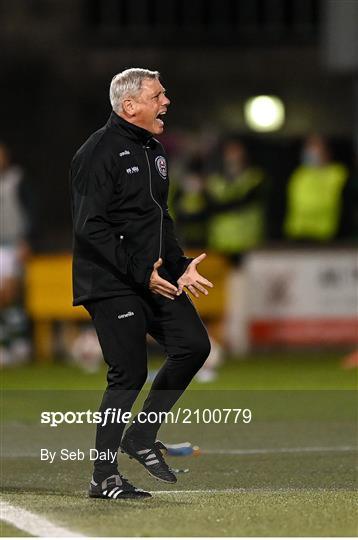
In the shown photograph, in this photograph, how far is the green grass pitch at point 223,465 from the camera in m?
8.24

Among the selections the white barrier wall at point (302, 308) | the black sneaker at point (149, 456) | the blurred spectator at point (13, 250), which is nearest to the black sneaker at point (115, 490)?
the black sneaker at point (149, 456)

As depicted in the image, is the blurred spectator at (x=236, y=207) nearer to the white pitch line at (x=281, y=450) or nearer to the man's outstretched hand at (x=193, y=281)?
the white pitch line at (x=281, y=450)

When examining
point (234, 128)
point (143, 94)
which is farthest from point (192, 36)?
point (143, 94)

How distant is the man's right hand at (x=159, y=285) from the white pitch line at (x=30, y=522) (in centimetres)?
125

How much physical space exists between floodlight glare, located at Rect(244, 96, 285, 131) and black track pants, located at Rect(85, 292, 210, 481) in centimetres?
1945

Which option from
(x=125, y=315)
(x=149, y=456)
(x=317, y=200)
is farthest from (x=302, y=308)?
(x=125, y=315)

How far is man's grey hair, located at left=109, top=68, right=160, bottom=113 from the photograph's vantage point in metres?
9.03

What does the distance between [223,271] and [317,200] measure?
1.61 m

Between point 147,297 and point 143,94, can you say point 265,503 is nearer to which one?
point 147,297

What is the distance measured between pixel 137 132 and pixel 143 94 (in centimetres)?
19

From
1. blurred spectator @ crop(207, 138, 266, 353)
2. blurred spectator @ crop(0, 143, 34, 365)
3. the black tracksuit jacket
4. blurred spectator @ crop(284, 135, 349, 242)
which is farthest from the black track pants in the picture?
blurred spectator @ crop(284, 135, 349, 242)

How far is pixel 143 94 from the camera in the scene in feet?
29.6

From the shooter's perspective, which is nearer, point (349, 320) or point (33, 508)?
point (33, 508)

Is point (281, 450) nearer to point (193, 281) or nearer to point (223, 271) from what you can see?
point (193, 281)
